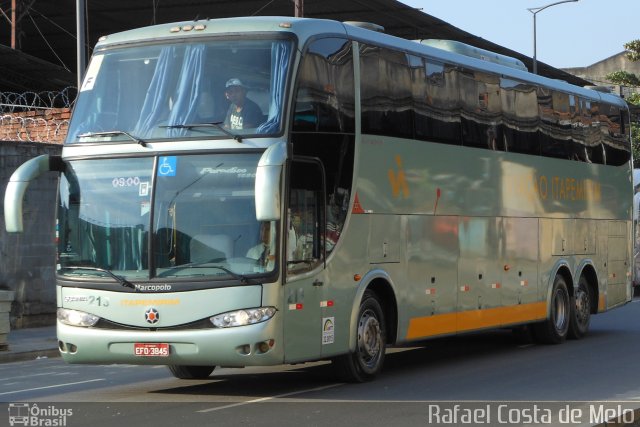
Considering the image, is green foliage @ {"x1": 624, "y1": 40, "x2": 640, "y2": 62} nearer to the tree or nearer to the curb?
the tree

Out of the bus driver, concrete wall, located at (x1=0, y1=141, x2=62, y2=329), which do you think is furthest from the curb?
the bus driver

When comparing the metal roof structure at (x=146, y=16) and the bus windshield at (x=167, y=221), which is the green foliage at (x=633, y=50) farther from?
the bus windshield at (x=167, y=221)

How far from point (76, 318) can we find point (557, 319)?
982cm

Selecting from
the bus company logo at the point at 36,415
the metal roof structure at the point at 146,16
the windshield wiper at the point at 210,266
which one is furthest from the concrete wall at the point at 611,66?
the bus company logo at the point at 36,415

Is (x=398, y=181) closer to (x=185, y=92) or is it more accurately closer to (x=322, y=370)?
(x=322, y=370)

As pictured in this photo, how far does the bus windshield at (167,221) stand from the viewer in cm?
1202

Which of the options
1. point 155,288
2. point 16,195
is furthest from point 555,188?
point 16,195

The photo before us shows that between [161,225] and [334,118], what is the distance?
2.37 meters

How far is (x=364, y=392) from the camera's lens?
13.0 meters

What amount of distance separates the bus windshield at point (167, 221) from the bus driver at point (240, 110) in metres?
0.35

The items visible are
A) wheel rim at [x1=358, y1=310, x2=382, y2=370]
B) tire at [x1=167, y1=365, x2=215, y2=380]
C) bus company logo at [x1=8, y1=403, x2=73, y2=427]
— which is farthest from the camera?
tire at [x1=167, y1=365, x2=215, y2=380]

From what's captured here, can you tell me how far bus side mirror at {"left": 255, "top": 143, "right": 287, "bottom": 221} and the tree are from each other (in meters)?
51.3

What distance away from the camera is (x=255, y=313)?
11.9 metres

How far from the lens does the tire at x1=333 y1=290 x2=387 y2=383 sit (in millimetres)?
13539
